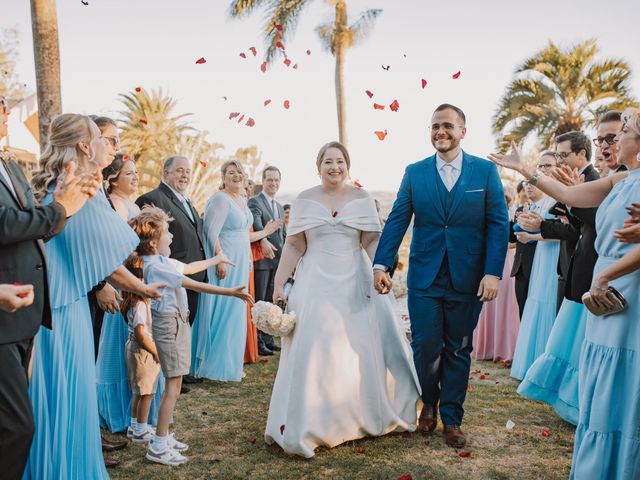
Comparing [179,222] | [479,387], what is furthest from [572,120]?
[179,222]

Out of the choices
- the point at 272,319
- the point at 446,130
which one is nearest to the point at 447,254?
the point at 446,130

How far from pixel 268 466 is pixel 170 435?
0.83m

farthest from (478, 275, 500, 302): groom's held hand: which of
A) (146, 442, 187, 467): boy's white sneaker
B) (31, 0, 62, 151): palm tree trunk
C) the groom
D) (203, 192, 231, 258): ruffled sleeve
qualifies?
(31, 0, 62, 151): palm tree trunk

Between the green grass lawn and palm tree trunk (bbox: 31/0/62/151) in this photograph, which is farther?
palm tree trunk (bbox: 31/0/62/151)

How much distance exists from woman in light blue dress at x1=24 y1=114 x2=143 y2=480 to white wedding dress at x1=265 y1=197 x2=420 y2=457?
5.25 ft

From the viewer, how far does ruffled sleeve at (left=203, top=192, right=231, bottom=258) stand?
23.6 ft

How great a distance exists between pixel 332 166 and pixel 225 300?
287cm

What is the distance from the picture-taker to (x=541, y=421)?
5426 millimetres

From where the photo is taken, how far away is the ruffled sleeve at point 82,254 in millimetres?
3211

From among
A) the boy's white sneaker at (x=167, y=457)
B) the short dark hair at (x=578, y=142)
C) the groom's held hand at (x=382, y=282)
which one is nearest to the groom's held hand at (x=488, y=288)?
the groom's held hand at (x=382, y=282)

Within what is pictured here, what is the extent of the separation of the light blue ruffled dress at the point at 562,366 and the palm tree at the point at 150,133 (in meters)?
33.5

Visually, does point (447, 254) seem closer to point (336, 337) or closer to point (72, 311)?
Answer: point (336, 337)

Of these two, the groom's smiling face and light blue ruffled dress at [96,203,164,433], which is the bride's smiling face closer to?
the groom's smiling face

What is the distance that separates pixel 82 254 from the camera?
3.25 m
